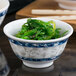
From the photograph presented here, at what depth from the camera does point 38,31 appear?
795 millimetres

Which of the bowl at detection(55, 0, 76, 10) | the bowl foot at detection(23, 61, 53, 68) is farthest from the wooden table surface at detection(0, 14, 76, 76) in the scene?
the bowl at detection(55, 0, 76, 10)

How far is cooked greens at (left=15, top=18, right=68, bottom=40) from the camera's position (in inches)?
31.0

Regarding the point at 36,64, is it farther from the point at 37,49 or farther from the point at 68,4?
the point at 68,4

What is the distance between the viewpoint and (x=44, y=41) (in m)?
0.73

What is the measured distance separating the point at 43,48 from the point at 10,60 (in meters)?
0.16

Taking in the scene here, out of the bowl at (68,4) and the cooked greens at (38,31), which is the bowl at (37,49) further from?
the bowl at (68,4)

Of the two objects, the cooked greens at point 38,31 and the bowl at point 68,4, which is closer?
the cooked greens at point 38,31

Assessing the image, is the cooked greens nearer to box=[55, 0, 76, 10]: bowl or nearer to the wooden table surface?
the wooden table surface

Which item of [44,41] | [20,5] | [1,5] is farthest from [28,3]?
[44,41]

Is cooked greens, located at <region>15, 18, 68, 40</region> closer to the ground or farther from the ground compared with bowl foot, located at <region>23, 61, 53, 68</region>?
farther from the ground

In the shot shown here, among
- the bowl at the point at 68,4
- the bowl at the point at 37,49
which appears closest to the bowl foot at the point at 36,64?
the bowl at the point at 37,49

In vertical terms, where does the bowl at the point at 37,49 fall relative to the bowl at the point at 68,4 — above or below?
above

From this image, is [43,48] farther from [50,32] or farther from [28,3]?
[28,3]

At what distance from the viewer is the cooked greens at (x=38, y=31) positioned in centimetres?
79
